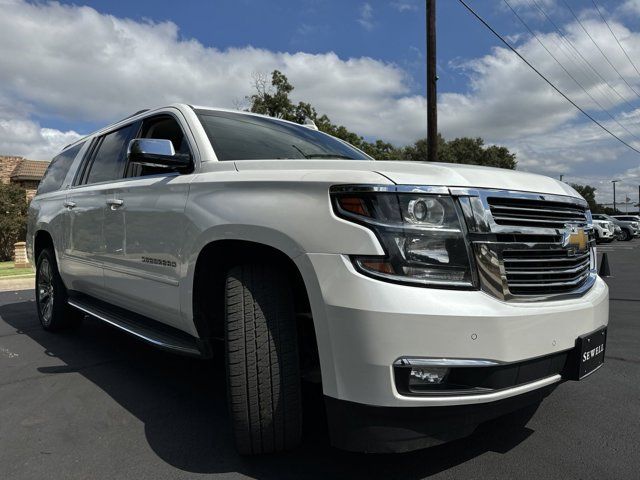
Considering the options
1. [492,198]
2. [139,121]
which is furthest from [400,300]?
[139,121]

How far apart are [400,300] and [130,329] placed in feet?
7.19

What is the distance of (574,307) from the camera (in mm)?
2297

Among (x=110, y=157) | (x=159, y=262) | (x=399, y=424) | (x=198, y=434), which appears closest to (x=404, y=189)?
(x=399, y=424)

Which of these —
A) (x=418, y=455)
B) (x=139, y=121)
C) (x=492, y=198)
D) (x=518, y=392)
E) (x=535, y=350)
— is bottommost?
(x=418, y=455)

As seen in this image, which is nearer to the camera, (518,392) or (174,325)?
(518,392)

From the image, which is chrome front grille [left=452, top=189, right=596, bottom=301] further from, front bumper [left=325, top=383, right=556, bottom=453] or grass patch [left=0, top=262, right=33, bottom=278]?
grass patch [left=0, top=262, right=33, bottom=278]

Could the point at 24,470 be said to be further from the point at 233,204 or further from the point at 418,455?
the point at 418,455

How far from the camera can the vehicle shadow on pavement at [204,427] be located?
2471 mm

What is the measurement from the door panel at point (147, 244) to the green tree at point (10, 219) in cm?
2286

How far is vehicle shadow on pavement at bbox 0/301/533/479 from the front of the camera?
2.47m

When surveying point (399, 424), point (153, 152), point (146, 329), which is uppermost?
point (153, 152)

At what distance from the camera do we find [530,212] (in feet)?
7.54

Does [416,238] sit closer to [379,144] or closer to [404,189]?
[404,189]

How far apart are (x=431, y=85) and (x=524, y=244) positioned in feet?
37.4
